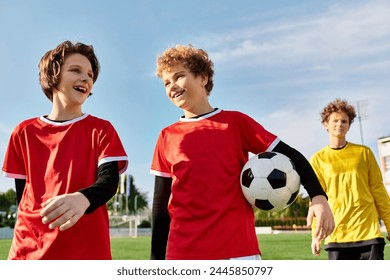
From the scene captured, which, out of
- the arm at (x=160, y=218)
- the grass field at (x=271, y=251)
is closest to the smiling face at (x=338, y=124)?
the arm at (x=160, y=218)

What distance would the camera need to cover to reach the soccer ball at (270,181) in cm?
280

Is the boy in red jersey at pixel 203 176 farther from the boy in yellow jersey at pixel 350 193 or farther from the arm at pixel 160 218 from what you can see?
the boy in yellow jersey at pixel 350 193

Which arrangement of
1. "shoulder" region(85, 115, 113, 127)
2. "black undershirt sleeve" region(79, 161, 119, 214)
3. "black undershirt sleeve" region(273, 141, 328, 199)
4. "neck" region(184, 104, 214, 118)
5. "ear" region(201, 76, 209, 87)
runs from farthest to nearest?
"ear" region(201, 76, 209, 87) → "neck" region(184, 104, 214, 118) → "shoulder" region(85, 115, 113, 127) → "black undershirt sleeve" region(273, 141, 328, 199) → "black undershirt sleeve" region(79, 161, 119, 214)

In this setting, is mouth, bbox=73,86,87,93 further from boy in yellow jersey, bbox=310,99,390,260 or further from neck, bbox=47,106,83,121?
boy in yellow jersey, bbox=310,99,390,260

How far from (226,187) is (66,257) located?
0.96m

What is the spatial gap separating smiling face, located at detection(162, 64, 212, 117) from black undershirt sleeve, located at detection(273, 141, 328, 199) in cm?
55

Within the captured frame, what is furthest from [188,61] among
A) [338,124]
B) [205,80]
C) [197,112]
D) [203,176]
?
[338,124]

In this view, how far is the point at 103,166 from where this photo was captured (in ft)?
8.70

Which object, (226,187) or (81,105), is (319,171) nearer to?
(226,187)

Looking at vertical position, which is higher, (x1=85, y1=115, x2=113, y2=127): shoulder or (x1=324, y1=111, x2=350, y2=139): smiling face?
(x1=324, y1=111, x2=350, y2=139): smiling face

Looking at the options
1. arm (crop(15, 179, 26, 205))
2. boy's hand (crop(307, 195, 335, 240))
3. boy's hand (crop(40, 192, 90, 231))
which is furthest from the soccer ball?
arm (crop(15, 179, 26, 205))

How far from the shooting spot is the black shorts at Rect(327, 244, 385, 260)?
14.7 ft

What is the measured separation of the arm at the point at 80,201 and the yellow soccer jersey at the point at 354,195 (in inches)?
106
